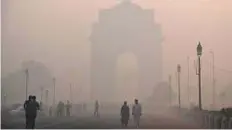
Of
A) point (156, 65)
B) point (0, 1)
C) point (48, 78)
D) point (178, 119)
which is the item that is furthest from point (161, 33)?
point (0, 1)

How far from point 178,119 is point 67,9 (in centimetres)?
151

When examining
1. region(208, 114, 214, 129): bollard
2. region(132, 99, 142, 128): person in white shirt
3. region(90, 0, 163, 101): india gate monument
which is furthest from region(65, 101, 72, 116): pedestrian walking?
region(208, 114, 214, 129): bollard

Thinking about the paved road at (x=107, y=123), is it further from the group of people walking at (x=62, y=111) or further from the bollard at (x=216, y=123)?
the bollard at (x=216, y=123)

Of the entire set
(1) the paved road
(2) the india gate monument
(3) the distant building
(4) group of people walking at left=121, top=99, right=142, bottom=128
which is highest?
(2) the india gate monument

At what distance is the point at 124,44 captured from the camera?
409 cm

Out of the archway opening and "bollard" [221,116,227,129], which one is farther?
the archway opening

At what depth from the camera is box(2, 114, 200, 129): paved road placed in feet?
13.1

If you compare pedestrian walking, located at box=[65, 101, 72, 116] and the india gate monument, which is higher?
the india gate monument

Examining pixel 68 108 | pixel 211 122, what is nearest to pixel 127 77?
pixel 68 108

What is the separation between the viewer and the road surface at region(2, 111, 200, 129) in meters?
4.00

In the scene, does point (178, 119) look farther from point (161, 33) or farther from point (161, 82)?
point (161, 33)

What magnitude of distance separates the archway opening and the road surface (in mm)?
209

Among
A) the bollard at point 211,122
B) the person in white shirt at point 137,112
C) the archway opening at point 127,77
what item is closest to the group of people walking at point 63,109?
the archway opening at point 127,77

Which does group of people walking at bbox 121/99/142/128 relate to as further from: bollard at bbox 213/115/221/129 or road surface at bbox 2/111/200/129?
bollard at bbox 213/115/221/129
